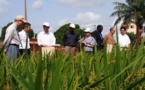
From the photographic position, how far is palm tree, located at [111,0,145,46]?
206ft

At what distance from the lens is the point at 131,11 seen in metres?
65.9

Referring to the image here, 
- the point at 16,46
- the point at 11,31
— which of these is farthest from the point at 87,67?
the point at 16,46

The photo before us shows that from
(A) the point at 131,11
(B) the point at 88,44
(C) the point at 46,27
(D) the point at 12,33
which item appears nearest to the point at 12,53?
(B) the point at 88,44

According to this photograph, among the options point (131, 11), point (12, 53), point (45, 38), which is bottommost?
point (12, 53)

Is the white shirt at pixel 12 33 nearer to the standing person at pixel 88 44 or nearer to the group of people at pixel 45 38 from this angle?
the group of people at pixel 45 38

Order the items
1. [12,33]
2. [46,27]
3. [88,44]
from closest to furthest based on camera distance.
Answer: [88,44]
[12,33]
[46,27]

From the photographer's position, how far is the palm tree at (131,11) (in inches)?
2475

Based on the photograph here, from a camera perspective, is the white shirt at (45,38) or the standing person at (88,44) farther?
the white shirt at (45,38)

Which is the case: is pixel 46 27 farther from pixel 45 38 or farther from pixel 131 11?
pixel 131 11

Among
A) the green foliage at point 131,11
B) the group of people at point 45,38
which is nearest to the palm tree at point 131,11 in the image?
the green foliage at point 131,11

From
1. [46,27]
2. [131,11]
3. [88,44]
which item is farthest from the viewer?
[131,11]

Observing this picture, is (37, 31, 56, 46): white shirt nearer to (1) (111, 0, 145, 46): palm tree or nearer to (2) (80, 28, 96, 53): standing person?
(2) (80, 28, 96, 53): standing person

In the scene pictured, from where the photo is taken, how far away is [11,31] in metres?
5.60

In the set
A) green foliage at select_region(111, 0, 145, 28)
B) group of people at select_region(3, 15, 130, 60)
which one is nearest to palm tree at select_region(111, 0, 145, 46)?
green foliage at select_region(111, 0, 145, 28)
